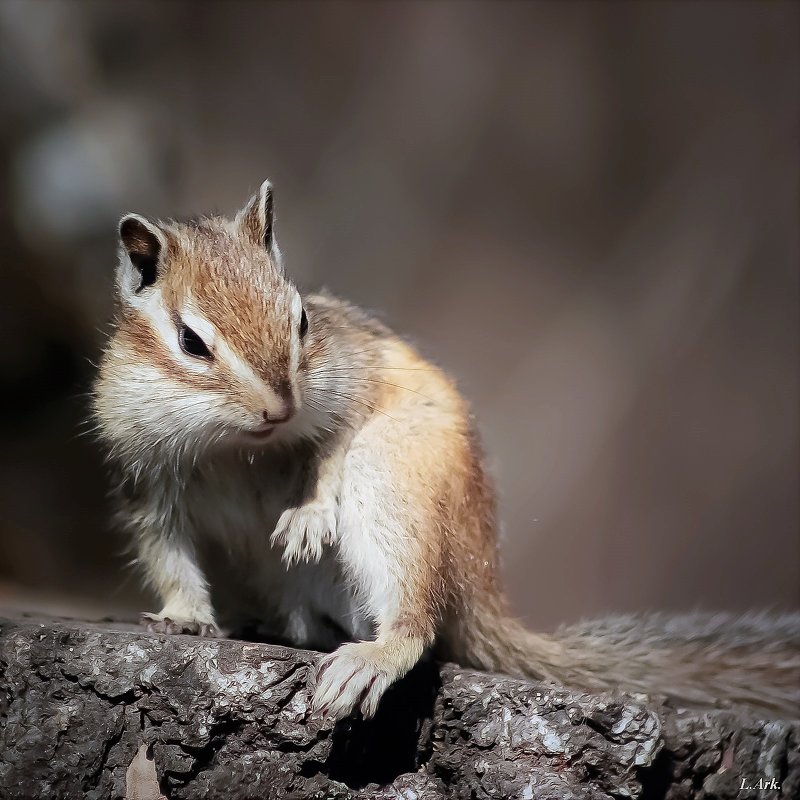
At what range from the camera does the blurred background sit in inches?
147

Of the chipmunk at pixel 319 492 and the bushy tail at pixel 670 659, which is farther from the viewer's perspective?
the bushy tail at pixel 670 659

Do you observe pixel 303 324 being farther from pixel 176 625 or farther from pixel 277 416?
pixel 176 625

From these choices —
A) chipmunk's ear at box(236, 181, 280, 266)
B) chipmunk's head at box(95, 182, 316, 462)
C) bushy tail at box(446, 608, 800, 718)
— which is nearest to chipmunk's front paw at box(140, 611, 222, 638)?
chipmunk's head at box(95, 182, 316, 462)

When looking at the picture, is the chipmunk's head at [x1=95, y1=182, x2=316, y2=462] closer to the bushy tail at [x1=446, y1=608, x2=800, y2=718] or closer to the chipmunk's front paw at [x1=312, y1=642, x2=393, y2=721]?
the chipmunk's front paw at [x1=312, y1=642, x2=393, y2=721]

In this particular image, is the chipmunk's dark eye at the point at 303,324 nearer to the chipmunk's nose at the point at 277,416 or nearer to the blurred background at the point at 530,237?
the chipmunk's nose at the point at 277,416

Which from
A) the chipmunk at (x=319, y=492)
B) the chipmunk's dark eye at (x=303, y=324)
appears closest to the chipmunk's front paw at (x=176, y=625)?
the chipmunk at (x=319, y=492)

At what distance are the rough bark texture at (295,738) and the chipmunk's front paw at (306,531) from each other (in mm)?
269

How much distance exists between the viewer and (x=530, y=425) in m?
4.10

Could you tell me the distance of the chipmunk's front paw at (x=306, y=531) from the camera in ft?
7.13

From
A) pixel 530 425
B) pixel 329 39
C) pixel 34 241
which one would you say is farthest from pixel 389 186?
pixel 34 241

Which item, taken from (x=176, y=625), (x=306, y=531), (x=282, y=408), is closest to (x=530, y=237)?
(x=306, y=531)

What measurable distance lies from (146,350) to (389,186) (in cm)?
213

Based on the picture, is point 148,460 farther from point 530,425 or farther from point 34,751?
point 530,425

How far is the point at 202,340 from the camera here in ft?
6.46
